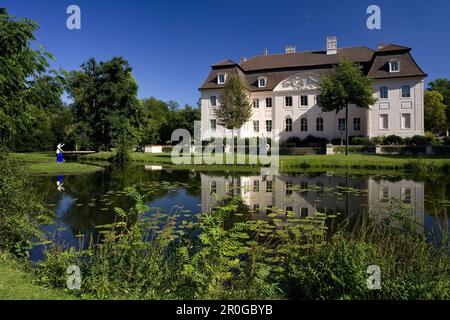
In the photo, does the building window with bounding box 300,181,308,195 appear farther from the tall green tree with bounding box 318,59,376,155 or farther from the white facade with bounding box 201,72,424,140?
the white facade with bounding box 201,72,424,140

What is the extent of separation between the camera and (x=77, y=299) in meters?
3.83

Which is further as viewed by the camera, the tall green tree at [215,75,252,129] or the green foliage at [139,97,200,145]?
the green foliage at [139,97,200,145]

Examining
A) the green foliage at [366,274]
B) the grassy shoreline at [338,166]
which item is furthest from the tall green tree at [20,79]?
the grassy shoreline at [338,166]

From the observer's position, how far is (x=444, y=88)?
61094 mm

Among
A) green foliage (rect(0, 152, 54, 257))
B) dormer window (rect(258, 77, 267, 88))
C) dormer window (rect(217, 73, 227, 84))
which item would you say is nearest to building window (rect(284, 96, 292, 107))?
dormer window (rect(258, 77, 267, 88))

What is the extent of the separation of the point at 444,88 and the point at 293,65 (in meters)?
36.2

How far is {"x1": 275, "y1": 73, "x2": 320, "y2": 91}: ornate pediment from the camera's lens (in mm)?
39062

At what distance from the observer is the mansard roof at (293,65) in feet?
118

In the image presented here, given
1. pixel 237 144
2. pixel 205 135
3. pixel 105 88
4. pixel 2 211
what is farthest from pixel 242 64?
pixel 2 211

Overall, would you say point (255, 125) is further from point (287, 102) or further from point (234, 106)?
point (234, 106)

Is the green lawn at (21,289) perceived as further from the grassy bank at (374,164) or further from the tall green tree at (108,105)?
the tall green tree at (108,105)

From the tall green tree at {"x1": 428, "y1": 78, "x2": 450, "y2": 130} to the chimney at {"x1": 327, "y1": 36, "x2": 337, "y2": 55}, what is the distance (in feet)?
85.5

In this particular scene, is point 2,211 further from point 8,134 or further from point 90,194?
point 90,194

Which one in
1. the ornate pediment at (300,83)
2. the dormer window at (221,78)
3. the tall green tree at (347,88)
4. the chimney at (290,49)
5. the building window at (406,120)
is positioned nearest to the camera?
the tall green tree at (347,88)
